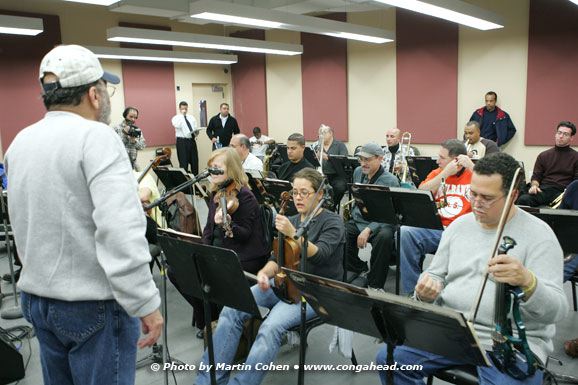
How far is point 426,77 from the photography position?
29.0 ft

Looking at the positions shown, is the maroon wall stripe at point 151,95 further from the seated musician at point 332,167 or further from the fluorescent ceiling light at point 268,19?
the seated musician at point 332,167

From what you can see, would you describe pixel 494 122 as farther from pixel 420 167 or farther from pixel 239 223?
pixel 239 223

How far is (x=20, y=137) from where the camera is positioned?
1.58 meters

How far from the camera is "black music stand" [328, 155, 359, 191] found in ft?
19.5

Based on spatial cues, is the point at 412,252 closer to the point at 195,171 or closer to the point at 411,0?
the point at 411,0

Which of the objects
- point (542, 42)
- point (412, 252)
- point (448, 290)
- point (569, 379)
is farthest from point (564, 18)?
point (448, 290)

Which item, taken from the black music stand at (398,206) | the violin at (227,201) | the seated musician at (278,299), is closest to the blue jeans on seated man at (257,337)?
the seated musician at (278,299)

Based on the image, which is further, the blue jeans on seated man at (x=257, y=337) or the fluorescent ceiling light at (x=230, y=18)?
the fluorescent ceiling light at (x=230, y=18)

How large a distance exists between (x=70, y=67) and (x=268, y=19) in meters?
5.46

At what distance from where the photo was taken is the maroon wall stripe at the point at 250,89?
1172 cm

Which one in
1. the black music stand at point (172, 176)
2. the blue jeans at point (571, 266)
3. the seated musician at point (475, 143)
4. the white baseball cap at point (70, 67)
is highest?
the white baseball cap at point (70, 67)

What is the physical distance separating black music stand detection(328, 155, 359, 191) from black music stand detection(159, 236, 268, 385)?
390 centimetres

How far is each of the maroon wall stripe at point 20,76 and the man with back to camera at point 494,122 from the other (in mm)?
7698

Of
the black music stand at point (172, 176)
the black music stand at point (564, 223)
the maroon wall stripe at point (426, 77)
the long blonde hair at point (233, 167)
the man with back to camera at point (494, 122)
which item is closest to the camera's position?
the black music stand at point (564, 223)
